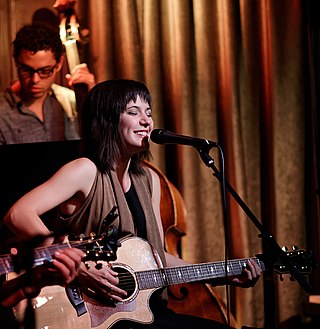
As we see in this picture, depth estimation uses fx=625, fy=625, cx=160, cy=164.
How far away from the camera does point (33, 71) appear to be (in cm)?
336

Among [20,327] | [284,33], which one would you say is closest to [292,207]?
[284,33]

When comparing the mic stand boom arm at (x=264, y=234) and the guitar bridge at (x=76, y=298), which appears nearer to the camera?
the guitar bridge at (x=76, y=298)

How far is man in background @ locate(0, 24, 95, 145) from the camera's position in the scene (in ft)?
10.9

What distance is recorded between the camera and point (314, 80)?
3.91 m

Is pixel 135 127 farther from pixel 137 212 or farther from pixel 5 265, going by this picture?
pixel 5 265

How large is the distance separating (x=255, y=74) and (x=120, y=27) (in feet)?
2.80

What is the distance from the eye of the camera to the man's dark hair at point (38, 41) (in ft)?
10.9

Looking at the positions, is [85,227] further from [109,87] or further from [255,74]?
[255,74]

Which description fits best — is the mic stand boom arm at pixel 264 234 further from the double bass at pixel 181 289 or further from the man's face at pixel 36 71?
the man's face at pixel 36 71

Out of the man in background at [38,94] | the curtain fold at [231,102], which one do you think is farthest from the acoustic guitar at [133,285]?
the man in background at [38,94]

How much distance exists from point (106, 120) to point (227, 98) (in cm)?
135

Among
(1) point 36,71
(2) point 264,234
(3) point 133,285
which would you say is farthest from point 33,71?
(2) point 264,234

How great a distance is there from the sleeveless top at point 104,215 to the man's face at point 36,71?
108cm

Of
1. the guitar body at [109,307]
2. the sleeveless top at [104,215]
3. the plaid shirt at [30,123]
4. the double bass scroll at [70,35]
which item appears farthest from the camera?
the plaid shirt at [30,123]
